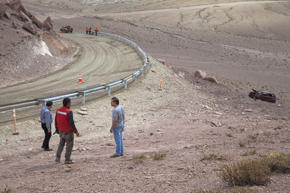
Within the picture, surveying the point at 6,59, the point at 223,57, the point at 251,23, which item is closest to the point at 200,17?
the point at 251,23

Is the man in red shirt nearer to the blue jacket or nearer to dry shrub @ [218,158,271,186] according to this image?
the blue jacket

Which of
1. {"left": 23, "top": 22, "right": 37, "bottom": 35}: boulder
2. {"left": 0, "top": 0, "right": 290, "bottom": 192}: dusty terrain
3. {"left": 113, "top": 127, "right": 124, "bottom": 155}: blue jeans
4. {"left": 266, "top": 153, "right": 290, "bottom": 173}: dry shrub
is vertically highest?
{"left": 23, "top": 22, "right": 37, "bottom": 35}: boulder

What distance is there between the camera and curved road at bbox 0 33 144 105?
1684 cm

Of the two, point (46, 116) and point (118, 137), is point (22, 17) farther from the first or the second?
point (118, 137)

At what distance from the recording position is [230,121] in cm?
1408

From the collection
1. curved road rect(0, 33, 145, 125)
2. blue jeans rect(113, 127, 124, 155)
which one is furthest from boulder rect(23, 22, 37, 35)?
blue jeans rect(113, 127, 124, 155)

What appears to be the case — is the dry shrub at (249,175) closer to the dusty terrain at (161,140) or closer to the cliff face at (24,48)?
the dusty terrain at (161,140)

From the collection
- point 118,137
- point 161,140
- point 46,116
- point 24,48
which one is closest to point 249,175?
point 118,137

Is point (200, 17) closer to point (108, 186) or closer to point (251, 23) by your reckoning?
point (251, 23)

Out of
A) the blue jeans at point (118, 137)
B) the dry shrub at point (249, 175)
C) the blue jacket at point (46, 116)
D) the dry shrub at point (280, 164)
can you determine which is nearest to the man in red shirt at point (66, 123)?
Answer: the blue jeans at point (118, 137)

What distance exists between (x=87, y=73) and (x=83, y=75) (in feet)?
2.97

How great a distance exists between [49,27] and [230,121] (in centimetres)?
2689

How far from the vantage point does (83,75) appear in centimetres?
2278

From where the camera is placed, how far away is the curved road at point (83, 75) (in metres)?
15.8
